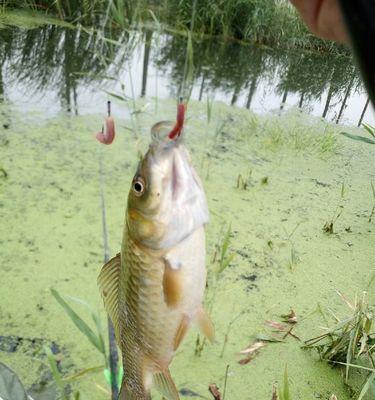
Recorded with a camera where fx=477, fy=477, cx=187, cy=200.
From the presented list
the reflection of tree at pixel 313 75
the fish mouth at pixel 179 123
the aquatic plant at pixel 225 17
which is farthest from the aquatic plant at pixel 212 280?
the aquatic plant at pixel 225 17

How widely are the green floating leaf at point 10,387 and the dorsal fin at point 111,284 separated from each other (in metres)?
0.36

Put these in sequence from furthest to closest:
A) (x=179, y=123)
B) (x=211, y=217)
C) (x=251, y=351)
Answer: (x=211, y=217) → (x=251, y=351) → (x=179, y=123)

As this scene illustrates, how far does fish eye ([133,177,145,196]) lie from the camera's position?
814 mm

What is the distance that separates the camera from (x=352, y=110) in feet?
17.7

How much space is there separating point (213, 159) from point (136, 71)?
220cm

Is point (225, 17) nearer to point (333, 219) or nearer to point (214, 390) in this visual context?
point (333, 219)

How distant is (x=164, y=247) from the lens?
0.83 metres

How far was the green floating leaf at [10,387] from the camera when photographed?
3.78ft

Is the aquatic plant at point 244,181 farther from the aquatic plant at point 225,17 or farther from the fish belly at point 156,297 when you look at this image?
the aquatic plant at point 225,17

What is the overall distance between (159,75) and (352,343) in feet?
12.9

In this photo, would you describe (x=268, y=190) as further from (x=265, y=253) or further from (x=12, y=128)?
(x=12, y=128)

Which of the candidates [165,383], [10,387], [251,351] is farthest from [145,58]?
[165,383]

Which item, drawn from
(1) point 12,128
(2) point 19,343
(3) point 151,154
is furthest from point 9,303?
(1) point 12,128

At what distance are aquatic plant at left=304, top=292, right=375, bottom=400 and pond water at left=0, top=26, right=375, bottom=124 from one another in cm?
218
